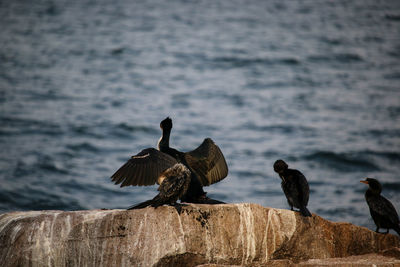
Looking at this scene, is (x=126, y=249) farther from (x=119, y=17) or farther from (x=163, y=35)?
(x=119, y=17)

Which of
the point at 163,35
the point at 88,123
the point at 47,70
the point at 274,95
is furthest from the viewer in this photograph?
the point at 163,35

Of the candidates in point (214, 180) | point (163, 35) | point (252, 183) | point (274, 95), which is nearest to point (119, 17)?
point (163, 35)

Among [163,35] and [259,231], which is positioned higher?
[163,35]

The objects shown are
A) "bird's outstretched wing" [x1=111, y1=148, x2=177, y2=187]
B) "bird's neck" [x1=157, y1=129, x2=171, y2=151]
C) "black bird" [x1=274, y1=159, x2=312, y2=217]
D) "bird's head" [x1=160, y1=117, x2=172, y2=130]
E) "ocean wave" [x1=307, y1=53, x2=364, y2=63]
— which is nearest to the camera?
"black bird" [x1=274, y1=159, x2=312, y2=217]

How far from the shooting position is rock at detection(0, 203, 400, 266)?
6.14 meters

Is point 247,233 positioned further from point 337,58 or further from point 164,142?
point 337,58

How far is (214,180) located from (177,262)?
262 cm

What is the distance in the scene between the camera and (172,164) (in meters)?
7.54

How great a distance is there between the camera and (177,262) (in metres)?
6.26

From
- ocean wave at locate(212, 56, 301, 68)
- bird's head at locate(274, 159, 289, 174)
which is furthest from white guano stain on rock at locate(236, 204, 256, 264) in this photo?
ocean wave at locate(212, 56, 301, 68)

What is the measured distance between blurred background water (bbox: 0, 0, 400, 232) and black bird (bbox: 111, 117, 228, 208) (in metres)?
6.33

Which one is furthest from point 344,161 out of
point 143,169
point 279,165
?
point 143,169

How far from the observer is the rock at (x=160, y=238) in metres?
6.14

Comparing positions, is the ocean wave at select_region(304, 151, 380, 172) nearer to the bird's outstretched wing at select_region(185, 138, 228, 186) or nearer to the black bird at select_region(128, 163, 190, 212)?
the bird's outstretched wing at select_region(185, 138, 228, 186)
